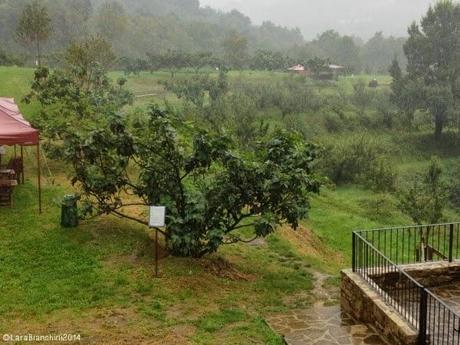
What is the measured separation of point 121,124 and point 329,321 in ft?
18.5

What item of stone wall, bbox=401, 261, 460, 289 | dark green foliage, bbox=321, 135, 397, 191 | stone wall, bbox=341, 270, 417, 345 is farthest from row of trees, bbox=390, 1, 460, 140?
stone wall, bbox=341, 270, 417, 345

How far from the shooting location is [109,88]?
1240 inches

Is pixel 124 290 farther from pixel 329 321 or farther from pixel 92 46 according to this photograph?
pixel 92 46

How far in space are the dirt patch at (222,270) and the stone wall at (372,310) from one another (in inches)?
91.6

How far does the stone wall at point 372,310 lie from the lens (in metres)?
8.26

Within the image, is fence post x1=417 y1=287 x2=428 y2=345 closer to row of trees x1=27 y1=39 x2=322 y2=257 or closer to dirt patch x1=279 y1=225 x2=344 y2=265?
row of trees x1=27 y1=39 x2=322 y2=257

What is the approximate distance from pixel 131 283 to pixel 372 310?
4.52 meters

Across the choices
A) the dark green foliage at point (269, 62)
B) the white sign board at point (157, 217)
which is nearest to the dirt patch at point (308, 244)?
the white sign board at point (157, 217)

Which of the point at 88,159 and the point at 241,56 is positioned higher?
the point at 241,56

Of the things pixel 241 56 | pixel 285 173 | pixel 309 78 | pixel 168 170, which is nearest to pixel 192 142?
pixel 168 170

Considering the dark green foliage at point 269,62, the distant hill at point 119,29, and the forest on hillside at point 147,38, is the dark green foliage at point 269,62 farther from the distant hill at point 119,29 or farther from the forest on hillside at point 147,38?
the distant hill at point 119,29

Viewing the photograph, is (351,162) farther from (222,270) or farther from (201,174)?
(222,270)

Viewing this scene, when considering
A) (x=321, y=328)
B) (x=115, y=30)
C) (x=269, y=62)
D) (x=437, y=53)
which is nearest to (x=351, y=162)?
(x=437, y=53)

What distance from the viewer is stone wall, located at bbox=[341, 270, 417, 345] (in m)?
8.26
